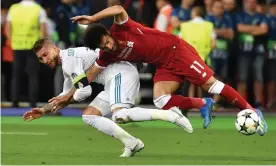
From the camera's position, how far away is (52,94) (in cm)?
2389

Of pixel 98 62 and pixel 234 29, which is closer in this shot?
pixel 98 62

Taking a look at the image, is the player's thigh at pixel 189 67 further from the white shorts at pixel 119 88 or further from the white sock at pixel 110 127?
the white sock at pixel 110 127

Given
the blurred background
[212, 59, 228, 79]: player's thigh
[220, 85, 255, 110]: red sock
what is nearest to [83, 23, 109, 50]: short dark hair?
[220, 85, 255, 110]: red sock

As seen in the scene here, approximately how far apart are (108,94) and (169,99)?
31.6 inches

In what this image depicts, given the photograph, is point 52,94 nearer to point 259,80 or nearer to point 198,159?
point 259,80

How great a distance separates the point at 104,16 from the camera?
12828mm

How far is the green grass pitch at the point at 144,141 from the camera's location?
1327 centimetres

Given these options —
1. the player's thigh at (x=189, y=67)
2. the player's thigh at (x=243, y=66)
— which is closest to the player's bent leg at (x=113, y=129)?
the player's thigh at (x=189, y=67)

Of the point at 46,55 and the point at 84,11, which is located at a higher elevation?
the point at 46,55

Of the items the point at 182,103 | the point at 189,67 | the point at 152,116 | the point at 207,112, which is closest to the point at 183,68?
the point at 189,67

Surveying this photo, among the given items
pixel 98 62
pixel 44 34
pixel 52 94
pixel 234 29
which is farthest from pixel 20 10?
pixel 98 62

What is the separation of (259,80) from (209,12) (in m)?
1.87

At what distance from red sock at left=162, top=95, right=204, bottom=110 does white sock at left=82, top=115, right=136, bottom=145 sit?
2.12ft

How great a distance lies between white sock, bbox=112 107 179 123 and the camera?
1319 cm
